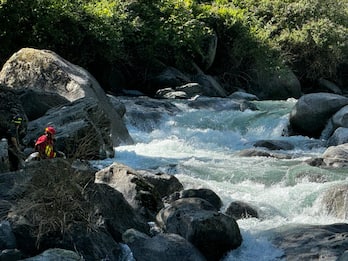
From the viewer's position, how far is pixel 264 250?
7539mm

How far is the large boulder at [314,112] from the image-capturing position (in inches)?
642

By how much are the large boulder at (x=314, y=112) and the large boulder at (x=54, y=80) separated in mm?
5002

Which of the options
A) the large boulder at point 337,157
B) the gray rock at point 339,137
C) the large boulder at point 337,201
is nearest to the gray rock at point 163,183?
the large boulder at point 337,201

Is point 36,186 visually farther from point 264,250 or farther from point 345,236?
point 345,236

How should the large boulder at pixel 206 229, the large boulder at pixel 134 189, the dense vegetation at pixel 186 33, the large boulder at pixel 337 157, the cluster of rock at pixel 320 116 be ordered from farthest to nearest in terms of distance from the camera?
the dense vegetation at pixel 186 33, the cluster of rock at pixel 320 116, the large boulder at pixel 337 157, the large boulder at pixel 134 189, the large boulder at pixel 206 229

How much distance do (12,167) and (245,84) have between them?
18.7m

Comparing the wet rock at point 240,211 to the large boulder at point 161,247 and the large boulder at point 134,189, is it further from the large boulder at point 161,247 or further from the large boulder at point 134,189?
the large boulder at point 161,247

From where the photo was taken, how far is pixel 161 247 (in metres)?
6.83

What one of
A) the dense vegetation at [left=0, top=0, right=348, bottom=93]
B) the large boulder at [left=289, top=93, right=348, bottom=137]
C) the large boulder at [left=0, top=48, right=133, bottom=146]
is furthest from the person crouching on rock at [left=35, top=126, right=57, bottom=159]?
the dense vegetation at [left=0, top=0, right=348, bottom=93]

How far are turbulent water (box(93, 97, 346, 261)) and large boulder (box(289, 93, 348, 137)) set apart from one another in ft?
1.43

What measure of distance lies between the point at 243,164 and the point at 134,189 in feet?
14.0

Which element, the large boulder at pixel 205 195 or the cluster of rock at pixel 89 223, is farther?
the large boulder at pixel 205 195

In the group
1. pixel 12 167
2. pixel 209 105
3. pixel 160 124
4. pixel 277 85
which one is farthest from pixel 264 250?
pixel 277 85

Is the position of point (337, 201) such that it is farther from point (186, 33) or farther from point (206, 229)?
point (186, 33)
